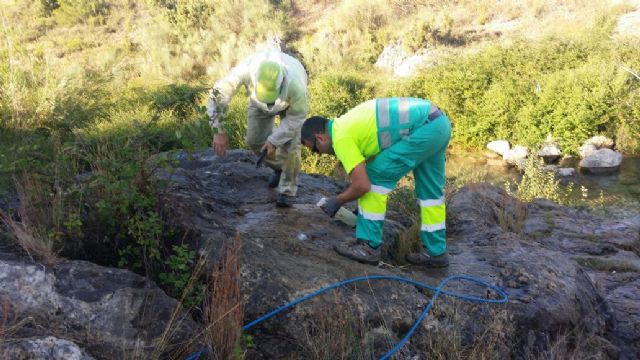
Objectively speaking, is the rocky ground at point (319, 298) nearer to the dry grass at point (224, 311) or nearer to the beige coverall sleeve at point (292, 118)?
the dry grass at point (224, 311)

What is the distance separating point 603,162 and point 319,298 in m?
11.2

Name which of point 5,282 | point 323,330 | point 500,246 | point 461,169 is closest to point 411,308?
point 323,330

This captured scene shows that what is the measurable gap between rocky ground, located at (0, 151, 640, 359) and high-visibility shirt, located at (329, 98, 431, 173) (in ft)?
2.68

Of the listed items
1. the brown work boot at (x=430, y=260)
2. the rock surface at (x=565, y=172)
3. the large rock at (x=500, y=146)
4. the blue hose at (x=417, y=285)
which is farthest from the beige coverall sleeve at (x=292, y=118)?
the large rock at (x=500, y=146)

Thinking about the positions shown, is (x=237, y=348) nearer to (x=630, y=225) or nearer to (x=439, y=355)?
(x=439, y=355)

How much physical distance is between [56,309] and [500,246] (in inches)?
141

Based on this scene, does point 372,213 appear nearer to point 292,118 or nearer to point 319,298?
point 319,298

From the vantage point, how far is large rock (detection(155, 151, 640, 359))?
9.84 feet

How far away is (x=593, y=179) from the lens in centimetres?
1152

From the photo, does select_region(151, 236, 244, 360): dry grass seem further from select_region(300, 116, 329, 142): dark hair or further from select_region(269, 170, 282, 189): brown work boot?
select_region(269, 170, 282, 189): brown work boot

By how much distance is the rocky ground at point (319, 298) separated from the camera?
7.98 feet

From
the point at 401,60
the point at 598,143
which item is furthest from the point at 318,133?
the point at 401,60

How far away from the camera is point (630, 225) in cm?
683

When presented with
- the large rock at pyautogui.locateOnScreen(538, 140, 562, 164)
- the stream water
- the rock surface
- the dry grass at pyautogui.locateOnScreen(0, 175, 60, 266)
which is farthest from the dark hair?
the large rock at pyautogui.locateOnScreen(538, 140, 562, 164)
